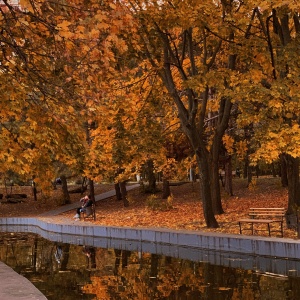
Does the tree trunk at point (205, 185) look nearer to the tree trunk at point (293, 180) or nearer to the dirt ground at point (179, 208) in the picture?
the dirt ground at point (179, 208)

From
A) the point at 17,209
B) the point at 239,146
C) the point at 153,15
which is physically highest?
the point at 153,15

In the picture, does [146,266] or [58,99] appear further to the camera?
[146,266]

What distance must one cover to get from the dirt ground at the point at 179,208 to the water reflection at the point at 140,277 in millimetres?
4423

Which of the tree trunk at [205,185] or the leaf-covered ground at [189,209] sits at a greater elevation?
the tree trunk at [205,185]

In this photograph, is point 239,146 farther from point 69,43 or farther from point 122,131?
point 69,43

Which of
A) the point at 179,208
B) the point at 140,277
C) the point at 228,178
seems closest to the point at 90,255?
the point at 140,277

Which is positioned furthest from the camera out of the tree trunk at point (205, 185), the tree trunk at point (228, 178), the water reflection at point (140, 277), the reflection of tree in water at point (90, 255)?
the tree trunk at point (228, 178)

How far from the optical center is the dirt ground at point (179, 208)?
2405 centimetres

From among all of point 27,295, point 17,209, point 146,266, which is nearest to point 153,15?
point 146,266

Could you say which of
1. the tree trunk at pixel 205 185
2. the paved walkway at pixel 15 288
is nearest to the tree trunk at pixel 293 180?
the tree trunk at pixel 205 185

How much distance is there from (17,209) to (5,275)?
28.6m

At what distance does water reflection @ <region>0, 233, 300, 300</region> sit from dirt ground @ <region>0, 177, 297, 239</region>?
14.5ft

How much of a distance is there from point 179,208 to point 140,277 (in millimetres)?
17185

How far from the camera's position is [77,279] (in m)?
14.0
